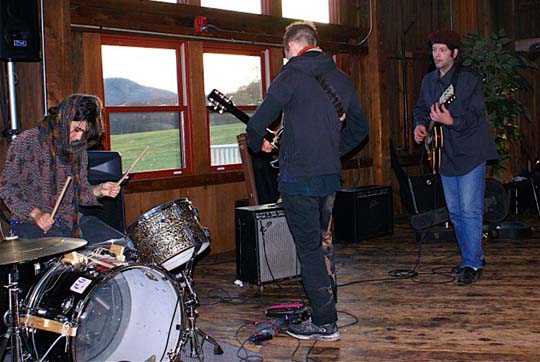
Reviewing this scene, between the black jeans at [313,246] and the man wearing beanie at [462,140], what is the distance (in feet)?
4.30

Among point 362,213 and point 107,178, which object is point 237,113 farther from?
point 362,213

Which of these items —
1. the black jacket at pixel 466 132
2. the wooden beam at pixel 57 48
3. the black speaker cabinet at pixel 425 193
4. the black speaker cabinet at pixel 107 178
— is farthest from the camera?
the black speaker cabinet at pixel 425 193

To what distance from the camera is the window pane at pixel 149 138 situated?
562 cm

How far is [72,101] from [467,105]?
2533mm

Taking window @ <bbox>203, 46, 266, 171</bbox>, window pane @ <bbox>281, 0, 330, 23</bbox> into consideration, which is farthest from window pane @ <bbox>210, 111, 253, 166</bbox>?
window pane @ <bbox>281, 0, 330, 23</bbox>

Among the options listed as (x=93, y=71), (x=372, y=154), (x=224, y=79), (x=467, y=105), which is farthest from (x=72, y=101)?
(x=372, y=154)

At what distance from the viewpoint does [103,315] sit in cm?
299

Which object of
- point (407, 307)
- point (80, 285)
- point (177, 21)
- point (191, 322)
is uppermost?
point (177, 21)

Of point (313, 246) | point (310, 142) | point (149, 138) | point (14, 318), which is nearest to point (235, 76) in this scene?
point (149, 138)

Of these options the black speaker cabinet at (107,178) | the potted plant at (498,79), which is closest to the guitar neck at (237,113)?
the black speaker cabinet at (107,178)

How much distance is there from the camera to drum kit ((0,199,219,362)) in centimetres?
271

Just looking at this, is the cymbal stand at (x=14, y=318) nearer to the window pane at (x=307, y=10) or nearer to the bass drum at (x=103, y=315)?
the bass drum at (x=103, y=315)

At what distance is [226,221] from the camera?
21.1ft

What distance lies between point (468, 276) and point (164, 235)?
94.4 inches
